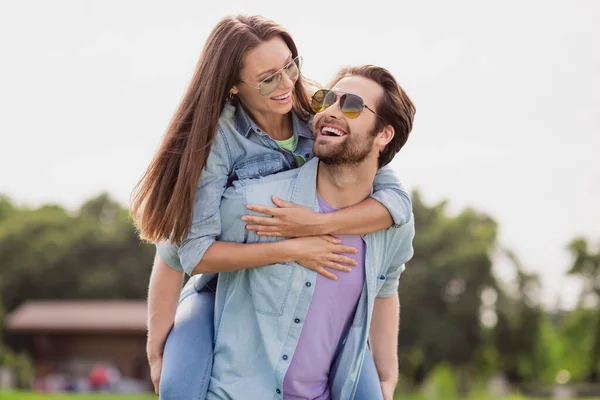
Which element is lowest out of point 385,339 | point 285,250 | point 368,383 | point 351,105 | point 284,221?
point 368,383

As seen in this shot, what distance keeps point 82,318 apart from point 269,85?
112 feet

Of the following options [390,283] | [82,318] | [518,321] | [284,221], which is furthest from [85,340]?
[284,221]

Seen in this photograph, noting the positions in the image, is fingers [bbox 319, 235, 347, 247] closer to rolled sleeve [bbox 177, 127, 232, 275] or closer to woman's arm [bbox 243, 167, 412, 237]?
woman's arm [bbox 243, 167, 412, 237]

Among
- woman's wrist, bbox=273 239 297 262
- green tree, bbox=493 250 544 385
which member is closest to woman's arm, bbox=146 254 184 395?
woman's wrist, bbox=273 239 297 262

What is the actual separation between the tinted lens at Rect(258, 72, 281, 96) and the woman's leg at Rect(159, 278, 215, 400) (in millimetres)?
1005

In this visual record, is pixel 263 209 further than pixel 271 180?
No

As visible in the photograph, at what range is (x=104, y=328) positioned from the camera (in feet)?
119

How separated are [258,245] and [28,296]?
43.7 m

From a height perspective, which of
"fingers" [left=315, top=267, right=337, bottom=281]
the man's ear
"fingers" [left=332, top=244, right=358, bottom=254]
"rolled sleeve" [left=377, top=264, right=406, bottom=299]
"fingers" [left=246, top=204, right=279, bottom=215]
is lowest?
"rolled sleeve" [left=377, top=264, right=406, bottom=299]

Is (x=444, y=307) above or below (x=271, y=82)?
below

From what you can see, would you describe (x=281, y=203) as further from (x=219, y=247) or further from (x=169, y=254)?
(x=169, y=254)

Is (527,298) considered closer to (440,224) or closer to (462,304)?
(462,304)

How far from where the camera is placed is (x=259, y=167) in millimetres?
4359

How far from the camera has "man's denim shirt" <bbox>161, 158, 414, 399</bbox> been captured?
13.4ft
